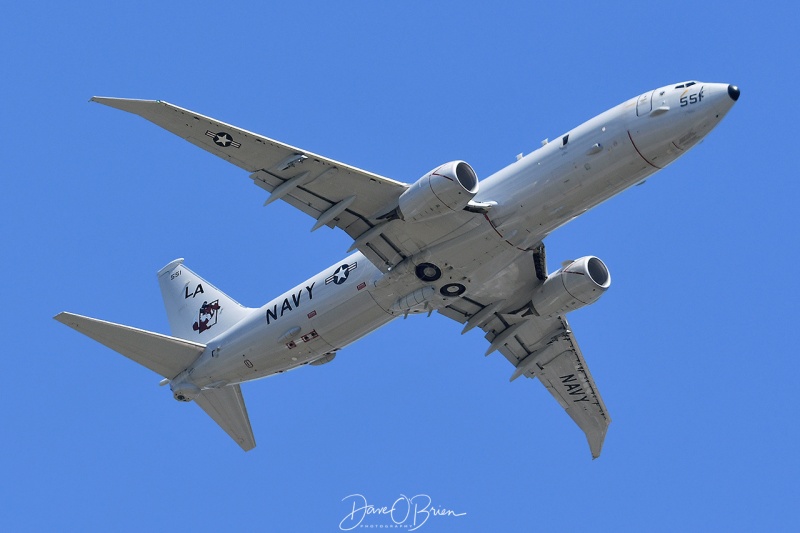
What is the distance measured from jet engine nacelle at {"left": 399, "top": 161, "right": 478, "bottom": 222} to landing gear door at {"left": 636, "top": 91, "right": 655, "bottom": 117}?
6.24 m

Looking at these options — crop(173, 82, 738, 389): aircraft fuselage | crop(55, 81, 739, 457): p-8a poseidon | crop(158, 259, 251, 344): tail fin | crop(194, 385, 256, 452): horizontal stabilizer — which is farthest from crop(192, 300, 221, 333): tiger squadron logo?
crop(194, 385, 256, 452): horizontal stabilizer

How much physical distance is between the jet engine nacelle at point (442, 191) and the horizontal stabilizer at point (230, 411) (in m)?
14.4

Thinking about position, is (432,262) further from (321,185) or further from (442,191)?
(321,185)

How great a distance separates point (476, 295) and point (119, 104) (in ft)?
56.2

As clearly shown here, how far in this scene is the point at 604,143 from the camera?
4297 centimetres

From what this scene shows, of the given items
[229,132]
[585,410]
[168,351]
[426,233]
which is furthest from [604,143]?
[168,351]

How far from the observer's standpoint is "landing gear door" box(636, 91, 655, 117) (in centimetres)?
4259

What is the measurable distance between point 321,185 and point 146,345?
12148 millimetres

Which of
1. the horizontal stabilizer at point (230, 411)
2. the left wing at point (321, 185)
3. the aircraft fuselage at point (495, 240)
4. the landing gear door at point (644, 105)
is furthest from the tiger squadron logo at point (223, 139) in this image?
the landing gear door at point (644, 105)

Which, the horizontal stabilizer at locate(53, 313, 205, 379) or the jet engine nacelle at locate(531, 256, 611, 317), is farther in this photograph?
the horizontal stabilizer at locate(53, 313, 205, 379)

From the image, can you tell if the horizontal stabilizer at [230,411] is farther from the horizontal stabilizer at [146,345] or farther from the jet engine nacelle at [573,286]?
the jet engine nacelle at [573,286]

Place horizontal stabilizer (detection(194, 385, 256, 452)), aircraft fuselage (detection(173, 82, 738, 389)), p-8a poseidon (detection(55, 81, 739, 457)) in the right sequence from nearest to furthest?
aircraft fuselage (detection(173, 82, 738, 389)) → p-8a poseidon (detection(55, 81, 739, 457)) → horizontal stabilizer (detection(194, 385, 256, 452))

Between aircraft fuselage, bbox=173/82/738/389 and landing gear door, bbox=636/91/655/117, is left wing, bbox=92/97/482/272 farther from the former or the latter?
landing gear door, bbox=636/91/655/117

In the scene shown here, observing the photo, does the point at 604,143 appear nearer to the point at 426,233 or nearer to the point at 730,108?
the point at 730,108
